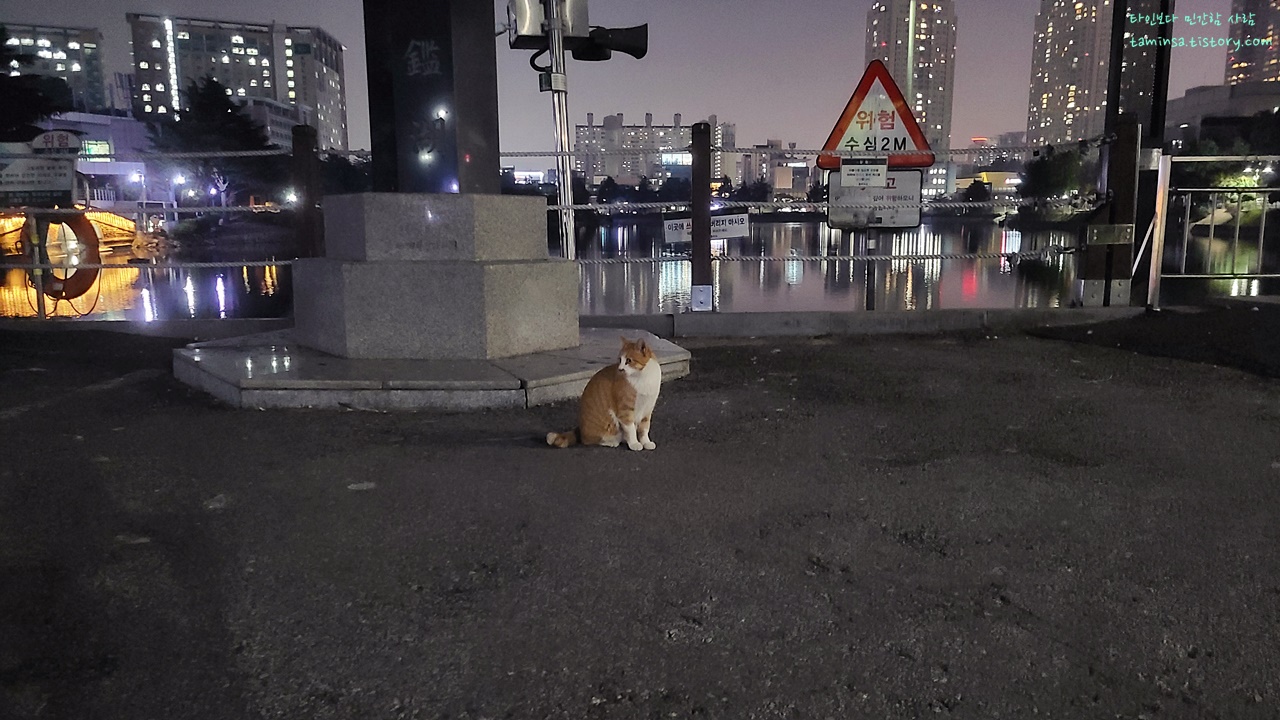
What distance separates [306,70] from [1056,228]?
15483cm

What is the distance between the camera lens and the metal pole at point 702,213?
808 cm

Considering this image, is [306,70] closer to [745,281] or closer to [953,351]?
[745,281]

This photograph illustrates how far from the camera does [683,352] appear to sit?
6.21 m

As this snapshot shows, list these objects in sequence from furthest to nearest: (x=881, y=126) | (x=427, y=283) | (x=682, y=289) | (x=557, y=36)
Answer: (x=682, y=289), (x=557, y=36), (x=881, y=126), (x=427, y=283)

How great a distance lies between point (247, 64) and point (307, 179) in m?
177

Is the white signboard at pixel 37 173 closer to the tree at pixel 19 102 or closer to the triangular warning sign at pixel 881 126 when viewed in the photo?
the triangular warning sign at pixel 881 126

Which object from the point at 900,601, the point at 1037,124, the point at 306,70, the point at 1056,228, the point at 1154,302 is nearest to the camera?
the point at 900,601

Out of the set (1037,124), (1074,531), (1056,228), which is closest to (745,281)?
(1074,531)

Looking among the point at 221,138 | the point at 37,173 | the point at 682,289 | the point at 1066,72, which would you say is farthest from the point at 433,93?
the point at 1066,72

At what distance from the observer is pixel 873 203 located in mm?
8188

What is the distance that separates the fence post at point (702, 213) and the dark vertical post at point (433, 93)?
8.27ft

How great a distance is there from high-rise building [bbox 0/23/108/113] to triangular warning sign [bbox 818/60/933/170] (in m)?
147

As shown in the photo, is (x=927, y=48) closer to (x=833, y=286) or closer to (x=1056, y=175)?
(x=1056, y=175)

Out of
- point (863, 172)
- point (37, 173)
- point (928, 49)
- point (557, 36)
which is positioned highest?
point (928, 49)
